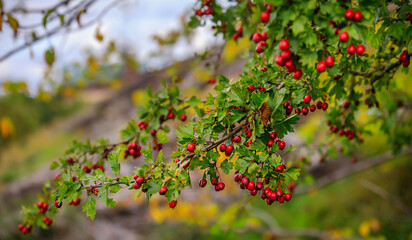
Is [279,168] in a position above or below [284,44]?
below

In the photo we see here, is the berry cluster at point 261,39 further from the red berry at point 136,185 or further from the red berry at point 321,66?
the red berry at point 136,185

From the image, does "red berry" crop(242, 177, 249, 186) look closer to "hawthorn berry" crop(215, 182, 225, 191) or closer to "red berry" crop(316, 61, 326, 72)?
"hawthorn berry" crop(215, 182, 225, 191)

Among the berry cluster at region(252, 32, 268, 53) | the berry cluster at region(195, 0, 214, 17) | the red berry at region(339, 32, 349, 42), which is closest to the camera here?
the red berry at region(339, 32, 349, 42)

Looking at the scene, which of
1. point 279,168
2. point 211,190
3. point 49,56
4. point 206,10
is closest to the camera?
point 279,168

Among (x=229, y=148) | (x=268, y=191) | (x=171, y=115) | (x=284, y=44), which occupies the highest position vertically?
(x=171, y=115)

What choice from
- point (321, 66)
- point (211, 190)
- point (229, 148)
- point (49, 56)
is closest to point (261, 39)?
point (321, 66)

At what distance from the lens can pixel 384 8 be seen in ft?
4.14

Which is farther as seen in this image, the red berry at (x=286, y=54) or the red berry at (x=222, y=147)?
the red berry at (x=222, y=147)

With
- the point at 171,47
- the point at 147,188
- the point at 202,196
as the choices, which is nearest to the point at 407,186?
the point at 202,196

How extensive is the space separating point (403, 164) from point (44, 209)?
571cm

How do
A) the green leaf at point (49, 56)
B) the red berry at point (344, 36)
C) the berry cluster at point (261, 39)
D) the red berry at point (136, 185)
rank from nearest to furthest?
1. the red berry at point (344, 36)
2. the berry cluster at point (261, 39)
3. the red berry at point (136, 185)
4. the green leaf at point (49, 56)

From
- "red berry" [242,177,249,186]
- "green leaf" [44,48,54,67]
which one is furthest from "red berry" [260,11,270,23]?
"green leaf" [44,48,54,67]

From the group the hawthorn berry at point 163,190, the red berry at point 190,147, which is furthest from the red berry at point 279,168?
the hawthorn berry at point 163,190

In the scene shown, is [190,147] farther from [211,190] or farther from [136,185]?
[211,190]
